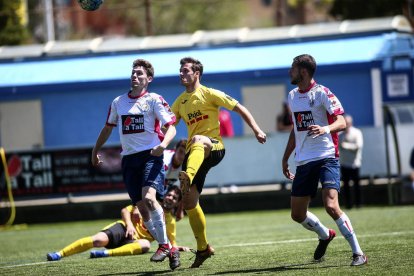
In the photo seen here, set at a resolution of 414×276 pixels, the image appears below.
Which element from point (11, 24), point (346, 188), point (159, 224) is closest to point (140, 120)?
point (159, 224)

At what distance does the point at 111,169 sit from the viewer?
72.8 ft

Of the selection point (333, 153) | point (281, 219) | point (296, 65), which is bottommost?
point (281, 219)

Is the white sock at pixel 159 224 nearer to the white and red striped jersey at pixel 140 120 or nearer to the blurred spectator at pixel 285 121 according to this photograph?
the white and red striped jersey at pixel 140 120

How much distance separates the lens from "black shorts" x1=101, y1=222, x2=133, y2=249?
1321 cm

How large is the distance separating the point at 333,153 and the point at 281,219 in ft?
28.5

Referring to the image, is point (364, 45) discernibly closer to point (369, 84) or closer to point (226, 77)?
point (369, 84)

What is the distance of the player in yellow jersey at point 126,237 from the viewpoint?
12.8m

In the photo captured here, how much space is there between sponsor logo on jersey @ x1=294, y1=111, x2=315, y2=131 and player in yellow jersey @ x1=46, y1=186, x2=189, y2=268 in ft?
8.57

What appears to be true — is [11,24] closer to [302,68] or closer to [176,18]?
[176,18]

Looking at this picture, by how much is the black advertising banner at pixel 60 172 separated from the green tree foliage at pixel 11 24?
43.5ft

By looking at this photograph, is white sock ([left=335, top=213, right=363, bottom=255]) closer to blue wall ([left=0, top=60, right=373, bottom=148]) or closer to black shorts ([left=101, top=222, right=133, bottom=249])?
black shorts ([left=101, top=222, right=133, bottom=249])

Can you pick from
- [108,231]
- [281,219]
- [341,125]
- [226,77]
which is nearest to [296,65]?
[341,125]

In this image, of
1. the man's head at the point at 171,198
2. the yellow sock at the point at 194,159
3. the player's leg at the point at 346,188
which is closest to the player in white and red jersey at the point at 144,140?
the yellow sock at the point at 194,159

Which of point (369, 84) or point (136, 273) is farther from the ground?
point (369, 84)
